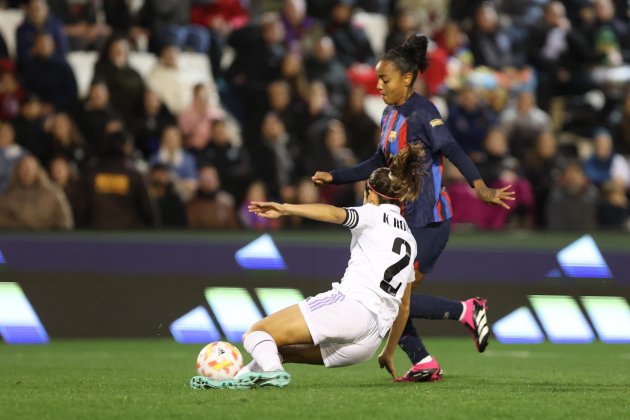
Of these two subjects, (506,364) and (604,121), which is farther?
(604,121)

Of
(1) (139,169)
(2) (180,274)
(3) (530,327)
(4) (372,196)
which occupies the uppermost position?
(4) (372,196)

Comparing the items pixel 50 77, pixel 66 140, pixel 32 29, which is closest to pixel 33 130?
pixel 66 140

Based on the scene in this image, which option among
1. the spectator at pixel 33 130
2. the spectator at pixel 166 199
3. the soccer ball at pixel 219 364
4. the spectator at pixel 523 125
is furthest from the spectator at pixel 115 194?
the soccer ball at pixel 219 364

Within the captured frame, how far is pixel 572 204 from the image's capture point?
1434 centimetres

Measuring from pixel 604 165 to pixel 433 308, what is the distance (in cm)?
753

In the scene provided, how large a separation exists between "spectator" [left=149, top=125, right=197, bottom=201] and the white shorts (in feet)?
22.3

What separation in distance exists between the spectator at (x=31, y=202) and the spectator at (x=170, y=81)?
2.51 meters

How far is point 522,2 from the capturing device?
61.6 feet

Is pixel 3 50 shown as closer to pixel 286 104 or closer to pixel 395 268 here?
pixel 286 104

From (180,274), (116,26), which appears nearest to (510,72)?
(116,26)

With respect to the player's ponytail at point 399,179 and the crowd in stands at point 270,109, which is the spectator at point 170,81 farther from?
the player's ponytail at point 399,179

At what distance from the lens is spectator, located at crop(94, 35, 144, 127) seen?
14.6 metres

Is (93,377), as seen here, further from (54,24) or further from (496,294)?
(54,24)

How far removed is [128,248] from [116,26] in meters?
4.24
